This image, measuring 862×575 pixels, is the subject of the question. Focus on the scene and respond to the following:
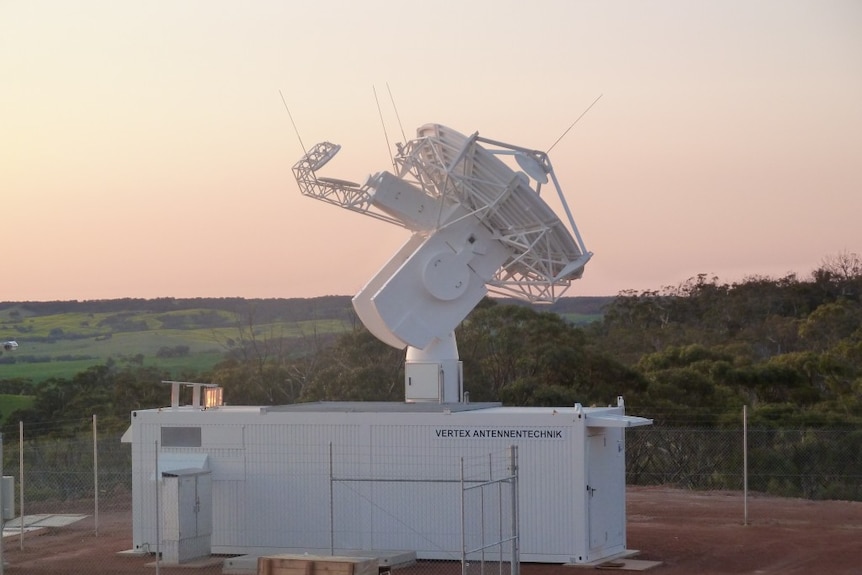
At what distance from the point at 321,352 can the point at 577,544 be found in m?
38.2

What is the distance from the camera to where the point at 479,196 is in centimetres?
2486

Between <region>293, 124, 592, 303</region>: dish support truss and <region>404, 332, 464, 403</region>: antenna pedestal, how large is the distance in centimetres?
165

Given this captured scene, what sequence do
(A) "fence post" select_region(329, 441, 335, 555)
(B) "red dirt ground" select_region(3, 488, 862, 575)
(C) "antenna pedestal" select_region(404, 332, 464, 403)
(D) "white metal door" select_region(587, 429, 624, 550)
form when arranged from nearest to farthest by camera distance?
(A) "fence post" select_region(329, 441, 335, 555), (B) "red dirt ground" select_region(3, 488, 862, 575), (D) "white metal door" select_region(587, 429, 624, 550), (C) "antenna pedestal" select_region(404, 332, 464, 403)

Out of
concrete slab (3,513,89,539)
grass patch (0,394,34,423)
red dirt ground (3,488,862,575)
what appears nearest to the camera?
red dirt ground (3,488,862,575)

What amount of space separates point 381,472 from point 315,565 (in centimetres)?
410

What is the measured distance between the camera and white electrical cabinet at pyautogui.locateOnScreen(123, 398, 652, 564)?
22125 millimetres

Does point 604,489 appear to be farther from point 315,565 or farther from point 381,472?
point 315,565

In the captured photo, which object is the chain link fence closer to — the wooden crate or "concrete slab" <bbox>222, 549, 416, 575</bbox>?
"concrete slab" <bbox>222, 549, 416, 575</bbox>

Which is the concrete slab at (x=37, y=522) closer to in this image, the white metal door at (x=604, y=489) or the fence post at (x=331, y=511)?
the fence post at (x=331, y=511)

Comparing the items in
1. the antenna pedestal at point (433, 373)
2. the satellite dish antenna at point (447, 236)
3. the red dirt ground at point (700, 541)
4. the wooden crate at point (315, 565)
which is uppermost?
the satellite dish antenna at point (447, 236)

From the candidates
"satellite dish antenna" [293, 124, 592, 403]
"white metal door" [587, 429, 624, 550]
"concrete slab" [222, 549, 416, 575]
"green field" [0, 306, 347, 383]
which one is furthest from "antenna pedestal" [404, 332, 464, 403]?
"green field" [0, 306, 347, 383]

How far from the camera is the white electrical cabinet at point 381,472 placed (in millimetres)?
22125

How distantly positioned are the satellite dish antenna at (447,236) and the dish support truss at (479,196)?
0.06 ft

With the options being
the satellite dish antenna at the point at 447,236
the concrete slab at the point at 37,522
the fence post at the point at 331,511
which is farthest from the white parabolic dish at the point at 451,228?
the concrete slab at the point at 37,522
